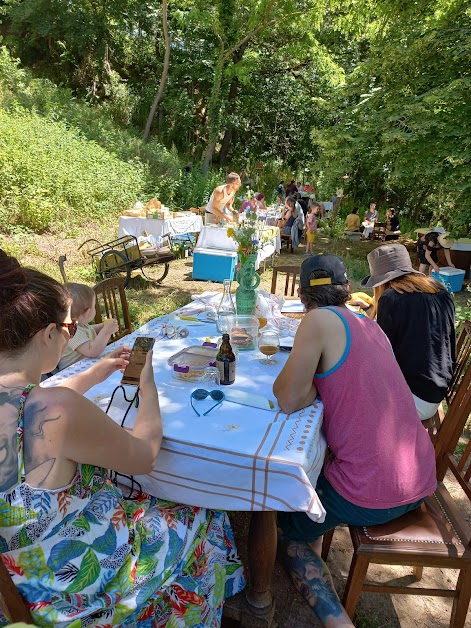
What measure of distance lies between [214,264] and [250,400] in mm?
5090

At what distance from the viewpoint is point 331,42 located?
1549 cm

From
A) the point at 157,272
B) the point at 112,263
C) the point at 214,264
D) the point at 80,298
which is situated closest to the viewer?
the point at 80,298

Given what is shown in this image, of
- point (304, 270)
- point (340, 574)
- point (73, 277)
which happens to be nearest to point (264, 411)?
point (304, 270)

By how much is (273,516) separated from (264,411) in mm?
397

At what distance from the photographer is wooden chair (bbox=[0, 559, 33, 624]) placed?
107 centimetres

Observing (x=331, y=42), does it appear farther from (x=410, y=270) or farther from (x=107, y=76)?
(x=410, y=270)

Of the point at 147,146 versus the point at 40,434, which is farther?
the point at 147,146

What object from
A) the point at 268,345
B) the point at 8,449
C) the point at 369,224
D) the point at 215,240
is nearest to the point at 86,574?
the point at 8,449

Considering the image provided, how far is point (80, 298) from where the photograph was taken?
253 centimetres

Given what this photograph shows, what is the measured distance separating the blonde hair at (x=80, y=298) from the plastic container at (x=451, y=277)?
6.49m

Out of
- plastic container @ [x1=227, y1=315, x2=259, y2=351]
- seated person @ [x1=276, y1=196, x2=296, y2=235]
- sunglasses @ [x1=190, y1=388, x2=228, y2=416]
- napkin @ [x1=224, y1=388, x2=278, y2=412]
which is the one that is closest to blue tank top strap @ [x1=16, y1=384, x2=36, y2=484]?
sunglasses @ [x1=190, y1=388, x2=228, y2=416]

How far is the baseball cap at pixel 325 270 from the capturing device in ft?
6.18

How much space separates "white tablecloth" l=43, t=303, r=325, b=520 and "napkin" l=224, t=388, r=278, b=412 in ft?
0.11

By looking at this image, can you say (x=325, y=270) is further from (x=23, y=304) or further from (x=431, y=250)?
(x=431, y=250)
